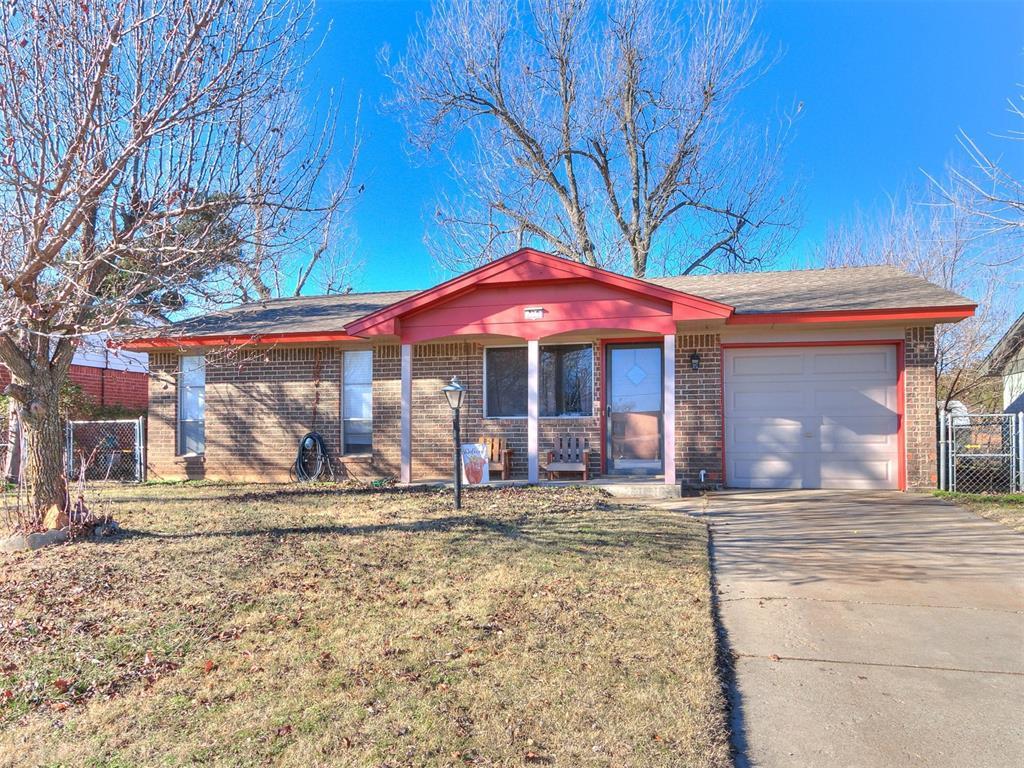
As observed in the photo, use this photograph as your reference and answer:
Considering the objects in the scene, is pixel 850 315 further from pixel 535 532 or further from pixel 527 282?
pixel 535 532

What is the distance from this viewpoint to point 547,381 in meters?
11.3

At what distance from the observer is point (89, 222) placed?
18.5 ft

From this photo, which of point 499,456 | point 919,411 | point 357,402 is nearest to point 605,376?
point 499,456

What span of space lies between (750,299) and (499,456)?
486cm

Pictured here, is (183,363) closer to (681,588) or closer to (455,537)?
(455,537)

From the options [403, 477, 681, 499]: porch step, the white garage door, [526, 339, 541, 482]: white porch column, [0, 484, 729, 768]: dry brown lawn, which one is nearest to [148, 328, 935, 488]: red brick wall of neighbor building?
the white garage door

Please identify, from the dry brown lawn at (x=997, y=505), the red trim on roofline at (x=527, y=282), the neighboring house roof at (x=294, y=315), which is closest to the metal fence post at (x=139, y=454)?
the neighboring house roof at (x=294, y=315)

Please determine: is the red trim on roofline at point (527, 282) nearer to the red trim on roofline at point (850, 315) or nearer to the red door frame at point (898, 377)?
the red trim on roofline at point (850, 315)

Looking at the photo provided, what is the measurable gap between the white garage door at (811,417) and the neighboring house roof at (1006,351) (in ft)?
24.1

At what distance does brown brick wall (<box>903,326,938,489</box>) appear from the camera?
377 inches

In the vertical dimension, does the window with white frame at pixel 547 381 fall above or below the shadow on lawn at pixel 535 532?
above

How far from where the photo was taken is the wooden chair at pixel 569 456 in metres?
10.5

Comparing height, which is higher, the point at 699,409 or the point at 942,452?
the point at 699,409

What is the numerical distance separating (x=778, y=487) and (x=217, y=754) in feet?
30.4
